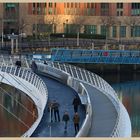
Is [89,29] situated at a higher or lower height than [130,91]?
higher

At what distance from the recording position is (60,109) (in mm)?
28875

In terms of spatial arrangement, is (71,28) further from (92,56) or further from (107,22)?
(92,56)

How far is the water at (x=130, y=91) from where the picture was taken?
3933cm

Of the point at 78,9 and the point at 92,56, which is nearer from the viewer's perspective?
the point at 92,56

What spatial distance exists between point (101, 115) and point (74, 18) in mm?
68976

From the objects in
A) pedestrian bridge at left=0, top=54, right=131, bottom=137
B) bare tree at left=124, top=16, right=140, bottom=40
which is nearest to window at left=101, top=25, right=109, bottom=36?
bare tree at left=124, top=16, right=140, bottom=40

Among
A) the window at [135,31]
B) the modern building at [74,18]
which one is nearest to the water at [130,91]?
the modern building at [74,18]

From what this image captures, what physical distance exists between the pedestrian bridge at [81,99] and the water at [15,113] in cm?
255

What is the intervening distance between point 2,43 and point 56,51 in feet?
36.3

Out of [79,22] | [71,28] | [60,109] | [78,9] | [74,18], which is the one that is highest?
[78,9]

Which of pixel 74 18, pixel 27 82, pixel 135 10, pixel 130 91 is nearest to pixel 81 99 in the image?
pixel 27 82

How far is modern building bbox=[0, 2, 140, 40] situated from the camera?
92.4 m

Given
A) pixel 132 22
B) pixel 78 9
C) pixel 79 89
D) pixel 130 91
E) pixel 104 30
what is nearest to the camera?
pixel 79 89

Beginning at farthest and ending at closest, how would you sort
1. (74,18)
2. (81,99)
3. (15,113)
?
(74,18)
(15,113)
(81,99)
